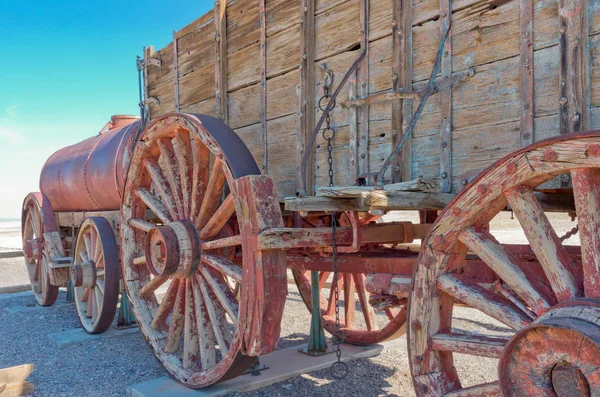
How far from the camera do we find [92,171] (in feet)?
18.5

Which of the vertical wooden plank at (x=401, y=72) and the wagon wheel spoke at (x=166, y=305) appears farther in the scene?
the wagon wheel spoke at (x=166, y=305)

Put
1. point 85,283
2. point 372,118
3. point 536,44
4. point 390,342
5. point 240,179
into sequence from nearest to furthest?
point 536,44 → point 372,118 → point 240,179 → point 390,342 → point 85,283

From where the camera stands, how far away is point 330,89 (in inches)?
114

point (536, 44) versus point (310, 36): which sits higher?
point (310, 36)

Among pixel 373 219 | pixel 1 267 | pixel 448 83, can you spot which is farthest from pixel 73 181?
pixel 1 267

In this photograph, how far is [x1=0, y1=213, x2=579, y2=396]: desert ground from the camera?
3.86 meters

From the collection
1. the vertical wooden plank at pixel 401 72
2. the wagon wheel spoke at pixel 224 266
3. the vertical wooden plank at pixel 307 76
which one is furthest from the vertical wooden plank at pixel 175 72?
the vertical wooden plank at pixel 401 72

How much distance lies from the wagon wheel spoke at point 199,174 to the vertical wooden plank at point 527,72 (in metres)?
1.96

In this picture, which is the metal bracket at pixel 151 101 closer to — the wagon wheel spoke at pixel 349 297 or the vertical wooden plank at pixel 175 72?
the vertical wooden plank at pixel 175 72

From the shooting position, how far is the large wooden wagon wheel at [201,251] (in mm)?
2791

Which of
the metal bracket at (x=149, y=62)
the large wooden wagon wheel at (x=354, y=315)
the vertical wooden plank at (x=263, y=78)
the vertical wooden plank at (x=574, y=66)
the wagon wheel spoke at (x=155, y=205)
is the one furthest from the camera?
the metal bracket at (x=149, y=62)

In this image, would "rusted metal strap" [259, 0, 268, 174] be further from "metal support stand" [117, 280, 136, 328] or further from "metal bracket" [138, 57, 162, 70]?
"metal support stand" [117, 280, 136, 328]

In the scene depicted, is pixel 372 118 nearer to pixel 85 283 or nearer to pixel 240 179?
pixel 240 179

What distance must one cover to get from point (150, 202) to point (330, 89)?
1705 mm
